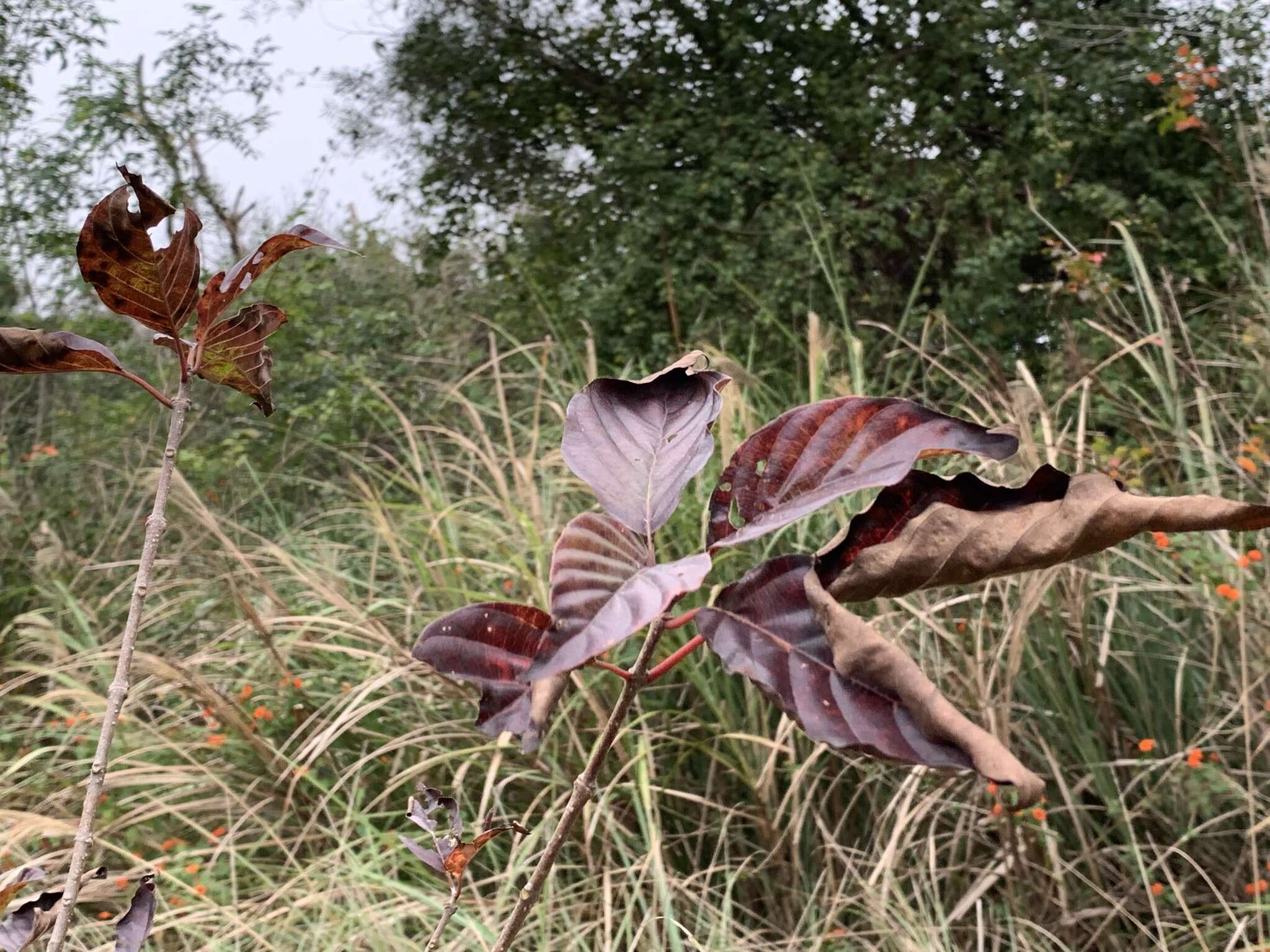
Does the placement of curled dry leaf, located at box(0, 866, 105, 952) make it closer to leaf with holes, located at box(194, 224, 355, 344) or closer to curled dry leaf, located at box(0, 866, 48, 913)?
curled dry leaf, located at box(0, 866, 48, 913)

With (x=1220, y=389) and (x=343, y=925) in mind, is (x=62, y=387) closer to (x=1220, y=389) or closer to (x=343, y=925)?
(x=343, y=925)

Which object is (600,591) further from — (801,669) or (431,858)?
(431,858)

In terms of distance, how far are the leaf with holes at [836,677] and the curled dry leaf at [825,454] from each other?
0.02 metres

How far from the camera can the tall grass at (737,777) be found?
4.76 feet

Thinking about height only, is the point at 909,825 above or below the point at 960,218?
below

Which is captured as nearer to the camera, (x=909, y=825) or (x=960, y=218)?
(x=909, y=825)

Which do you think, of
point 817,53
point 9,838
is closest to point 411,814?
point 9,838

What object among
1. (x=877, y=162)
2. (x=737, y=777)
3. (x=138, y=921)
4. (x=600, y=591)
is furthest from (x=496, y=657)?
(x=877, y=162)

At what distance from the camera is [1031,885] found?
58.0 inches

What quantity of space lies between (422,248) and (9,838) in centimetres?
526

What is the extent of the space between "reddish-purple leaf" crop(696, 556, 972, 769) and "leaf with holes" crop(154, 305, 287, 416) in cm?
20

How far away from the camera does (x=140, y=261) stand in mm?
351

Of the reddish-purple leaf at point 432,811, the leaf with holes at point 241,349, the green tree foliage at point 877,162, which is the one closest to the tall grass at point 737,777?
the reddish-purple leaf at point 432,811

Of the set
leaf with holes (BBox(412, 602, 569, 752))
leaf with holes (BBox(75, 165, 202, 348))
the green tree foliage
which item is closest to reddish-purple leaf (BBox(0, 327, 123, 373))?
leaf with holes (BBox(75, 165, 202, 348))
